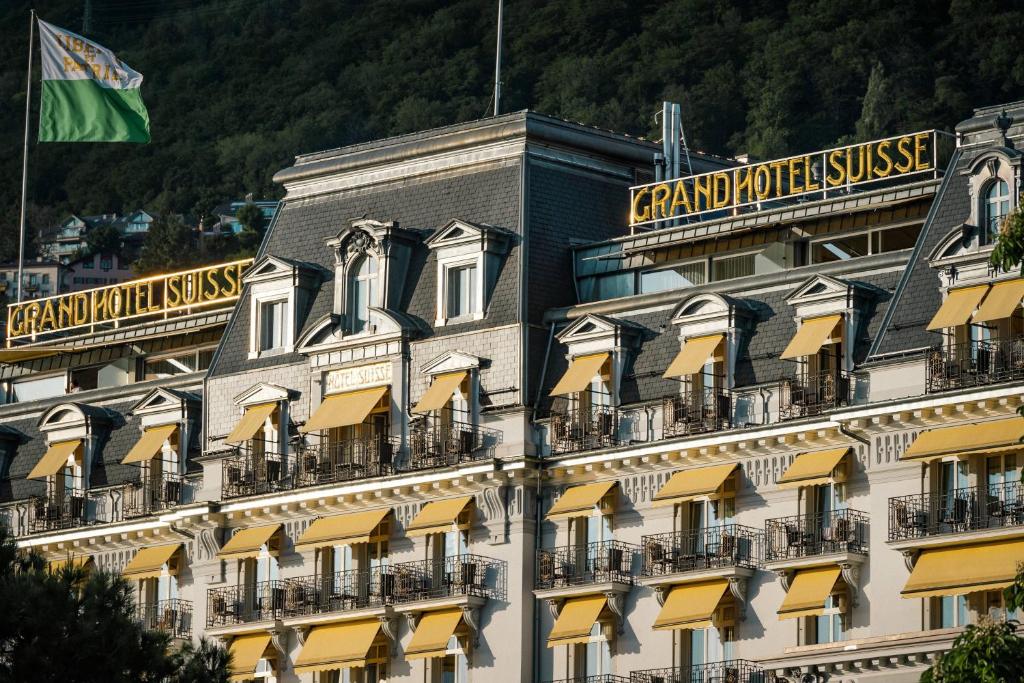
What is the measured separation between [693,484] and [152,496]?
21732mm

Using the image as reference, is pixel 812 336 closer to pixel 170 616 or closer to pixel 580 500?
pixel 580 500

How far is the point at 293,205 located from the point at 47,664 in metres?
29.7

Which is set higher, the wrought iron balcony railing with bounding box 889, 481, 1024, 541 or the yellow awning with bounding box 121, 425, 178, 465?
the yellow awning with bounding box 121, 425, 178, 465

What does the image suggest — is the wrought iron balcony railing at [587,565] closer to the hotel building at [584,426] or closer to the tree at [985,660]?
the hotel building at [584,426]

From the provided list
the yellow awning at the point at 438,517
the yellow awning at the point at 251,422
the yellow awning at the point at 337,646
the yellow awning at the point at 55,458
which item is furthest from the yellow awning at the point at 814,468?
the yellow awning at the point at 55,458

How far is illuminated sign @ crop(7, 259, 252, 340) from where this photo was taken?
326 ft

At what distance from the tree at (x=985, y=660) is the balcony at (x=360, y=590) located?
95.0 feet

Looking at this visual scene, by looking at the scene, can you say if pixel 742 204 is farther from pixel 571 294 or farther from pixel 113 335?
pixel 113 335

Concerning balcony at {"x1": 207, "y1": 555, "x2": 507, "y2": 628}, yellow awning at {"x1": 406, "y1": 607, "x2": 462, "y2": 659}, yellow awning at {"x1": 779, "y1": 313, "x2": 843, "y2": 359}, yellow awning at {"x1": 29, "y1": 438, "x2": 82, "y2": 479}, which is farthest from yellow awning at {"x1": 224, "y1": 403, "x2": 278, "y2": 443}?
yellow awning at {"x1": 779, "y1": 313, "x2": 843, "y2": 359}

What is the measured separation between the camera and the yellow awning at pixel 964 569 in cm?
7394

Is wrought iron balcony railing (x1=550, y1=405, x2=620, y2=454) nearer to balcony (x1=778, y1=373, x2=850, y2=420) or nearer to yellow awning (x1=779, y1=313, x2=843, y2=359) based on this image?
balcony (x1=778, y1=373, x2=850, y2=420)

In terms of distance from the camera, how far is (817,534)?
78688 millimetres

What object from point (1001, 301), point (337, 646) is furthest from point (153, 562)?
point (1001, 301)

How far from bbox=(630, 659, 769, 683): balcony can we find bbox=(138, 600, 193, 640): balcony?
1711 cm
